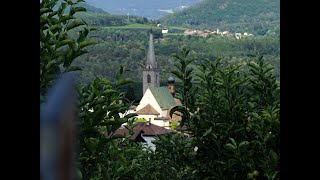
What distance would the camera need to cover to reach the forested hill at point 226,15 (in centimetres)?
1095

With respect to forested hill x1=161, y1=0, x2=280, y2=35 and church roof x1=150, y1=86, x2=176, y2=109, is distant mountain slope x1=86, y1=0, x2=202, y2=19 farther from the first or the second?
church roof x1=150, y1=86, x2=176, y2=109

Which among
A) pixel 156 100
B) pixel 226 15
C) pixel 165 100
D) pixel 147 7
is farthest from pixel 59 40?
pixel 147 7

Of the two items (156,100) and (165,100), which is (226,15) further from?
(165,100)

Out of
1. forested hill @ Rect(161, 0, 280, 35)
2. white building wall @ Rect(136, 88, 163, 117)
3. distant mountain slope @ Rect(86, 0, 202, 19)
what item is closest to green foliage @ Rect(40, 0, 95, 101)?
white building wall @ Rect(136, 88, 163, 117)

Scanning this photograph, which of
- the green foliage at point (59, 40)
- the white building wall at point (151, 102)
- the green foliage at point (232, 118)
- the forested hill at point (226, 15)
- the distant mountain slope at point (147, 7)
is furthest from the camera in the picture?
the distant mountain slope at point (147, 7)

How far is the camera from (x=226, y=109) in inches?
80.6

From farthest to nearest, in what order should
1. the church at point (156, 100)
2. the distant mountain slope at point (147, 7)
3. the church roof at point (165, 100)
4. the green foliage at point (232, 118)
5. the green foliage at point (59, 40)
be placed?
the distant mountain slope at point (147, 7)
the church roof at point (165, 100)
the church at point (156, 100)
the green foliage at point (232, 118)
the green foliage at point (59, 40)

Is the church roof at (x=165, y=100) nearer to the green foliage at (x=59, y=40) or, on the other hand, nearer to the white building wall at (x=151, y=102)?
the white building wall at (x=151, y=102)

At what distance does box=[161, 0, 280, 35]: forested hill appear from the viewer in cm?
1095

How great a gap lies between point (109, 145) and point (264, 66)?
23.4 inches

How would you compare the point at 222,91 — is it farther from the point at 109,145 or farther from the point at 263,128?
the point at 109,145

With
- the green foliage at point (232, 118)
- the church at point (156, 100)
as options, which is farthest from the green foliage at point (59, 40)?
the church at point (156, 100)

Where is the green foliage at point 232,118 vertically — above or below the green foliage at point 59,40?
below
